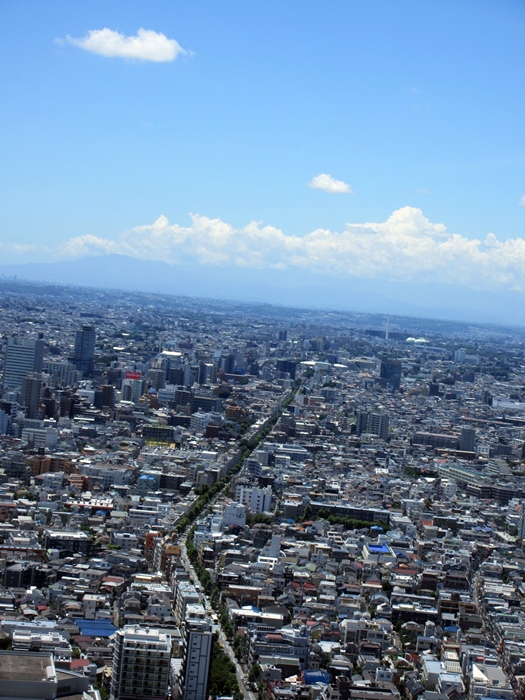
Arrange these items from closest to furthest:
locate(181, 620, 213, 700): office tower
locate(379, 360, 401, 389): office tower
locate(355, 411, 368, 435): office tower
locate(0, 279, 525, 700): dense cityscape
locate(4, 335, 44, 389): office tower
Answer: locate(181, 620, 213, 700): office tower < locate(0, 279, 525, 700): dense cityscape < locate(355, 411, 368, 435): office tower < locate(4, 335, 44, 389): office tower < locate(379, 360, 401, 389): office tower

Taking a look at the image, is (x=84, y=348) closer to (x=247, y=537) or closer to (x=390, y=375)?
(x=390, y=375)

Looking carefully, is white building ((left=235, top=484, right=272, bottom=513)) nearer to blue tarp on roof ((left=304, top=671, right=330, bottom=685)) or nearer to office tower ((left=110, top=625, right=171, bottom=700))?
blue tarp on roof ((left=304, top=671, right=330, bottom=685))

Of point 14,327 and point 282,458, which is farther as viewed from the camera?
point 14,327

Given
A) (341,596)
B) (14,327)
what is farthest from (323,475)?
(14,327)

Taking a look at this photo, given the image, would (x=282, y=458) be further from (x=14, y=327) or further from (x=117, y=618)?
(x=14, y=327)

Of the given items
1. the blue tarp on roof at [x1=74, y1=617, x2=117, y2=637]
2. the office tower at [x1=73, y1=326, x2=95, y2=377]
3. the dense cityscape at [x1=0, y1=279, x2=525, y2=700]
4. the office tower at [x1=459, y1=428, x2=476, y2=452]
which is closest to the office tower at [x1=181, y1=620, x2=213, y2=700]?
the dense cityscape at [x1=0, y1=279, x2=525, y2=700]

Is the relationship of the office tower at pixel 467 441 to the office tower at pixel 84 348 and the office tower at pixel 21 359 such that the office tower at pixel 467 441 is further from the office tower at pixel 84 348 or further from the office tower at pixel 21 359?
the office tower at pixel 84 348
